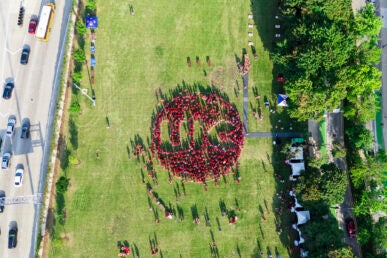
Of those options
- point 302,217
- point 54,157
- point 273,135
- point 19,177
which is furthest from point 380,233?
point 19,177

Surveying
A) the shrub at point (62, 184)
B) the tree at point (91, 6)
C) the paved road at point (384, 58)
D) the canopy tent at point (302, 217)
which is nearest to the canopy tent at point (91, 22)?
the tree at point (91, 6)

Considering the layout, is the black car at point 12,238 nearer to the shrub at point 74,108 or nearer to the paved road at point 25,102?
the paved road at point 25,102

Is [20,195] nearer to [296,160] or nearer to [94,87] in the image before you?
[94,87]

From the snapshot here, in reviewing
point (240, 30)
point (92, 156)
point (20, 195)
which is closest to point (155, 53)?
point (240, 30)

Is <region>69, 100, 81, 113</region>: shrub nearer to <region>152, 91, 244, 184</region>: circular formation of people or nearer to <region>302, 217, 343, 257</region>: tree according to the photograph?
<region>152, 91, 244, 184</region>: circular formation of people

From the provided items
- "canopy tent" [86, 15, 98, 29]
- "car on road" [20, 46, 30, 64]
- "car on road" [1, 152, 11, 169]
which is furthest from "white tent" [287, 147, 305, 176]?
"car on road" [20, 46, 30, 64]

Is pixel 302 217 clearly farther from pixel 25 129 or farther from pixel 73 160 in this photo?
pixel 25 129
